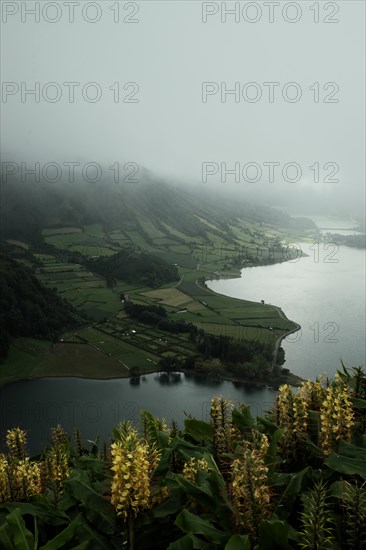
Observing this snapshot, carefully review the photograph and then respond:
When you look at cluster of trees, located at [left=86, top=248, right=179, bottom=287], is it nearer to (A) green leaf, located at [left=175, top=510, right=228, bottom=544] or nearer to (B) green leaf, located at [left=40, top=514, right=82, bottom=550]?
(B) green leaf, located at [left=40, top=514, right=82, bottom=550]

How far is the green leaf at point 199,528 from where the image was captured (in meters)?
3.61

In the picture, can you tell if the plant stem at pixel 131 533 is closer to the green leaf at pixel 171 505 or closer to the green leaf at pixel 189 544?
the green leaf at pixel 171 505

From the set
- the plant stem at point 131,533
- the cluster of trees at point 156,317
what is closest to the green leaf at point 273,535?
the plant stem at point 131,533

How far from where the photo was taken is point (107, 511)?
4.27 metres

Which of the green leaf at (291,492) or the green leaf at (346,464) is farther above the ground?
the green leaf at (346,464)

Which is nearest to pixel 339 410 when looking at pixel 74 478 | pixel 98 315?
pixel 74 478

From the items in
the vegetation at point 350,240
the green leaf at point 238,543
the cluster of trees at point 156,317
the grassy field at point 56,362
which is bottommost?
the grassy field at point 56,362

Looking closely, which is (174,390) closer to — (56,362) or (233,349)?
(233,349)

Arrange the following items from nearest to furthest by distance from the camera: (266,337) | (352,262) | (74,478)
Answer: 1. (74,478)
2. (266,337)
3. (352,262)

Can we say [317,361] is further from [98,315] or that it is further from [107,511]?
[107,511]

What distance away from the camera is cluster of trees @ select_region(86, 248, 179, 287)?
4050 inches

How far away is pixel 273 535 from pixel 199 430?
2.47 metres

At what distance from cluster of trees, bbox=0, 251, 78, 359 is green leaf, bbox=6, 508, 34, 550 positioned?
5934cm

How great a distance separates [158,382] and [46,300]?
33.6 metres
